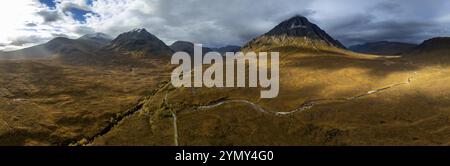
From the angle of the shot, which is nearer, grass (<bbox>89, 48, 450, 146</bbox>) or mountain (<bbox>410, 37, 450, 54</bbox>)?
grass (<bbox>89, 48, 450, 146</bbox>)

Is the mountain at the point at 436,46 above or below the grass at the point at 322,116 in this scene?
above

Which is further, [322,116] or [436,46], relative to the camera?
[436,46]

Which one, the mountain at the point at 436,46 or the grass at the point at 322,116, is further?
the mountain at the point at 436,46

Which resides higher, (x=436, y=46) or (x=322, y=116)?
(x=436, y=46)

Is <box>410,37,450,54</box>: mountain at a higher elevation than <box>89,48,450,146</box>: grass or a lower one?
higher
